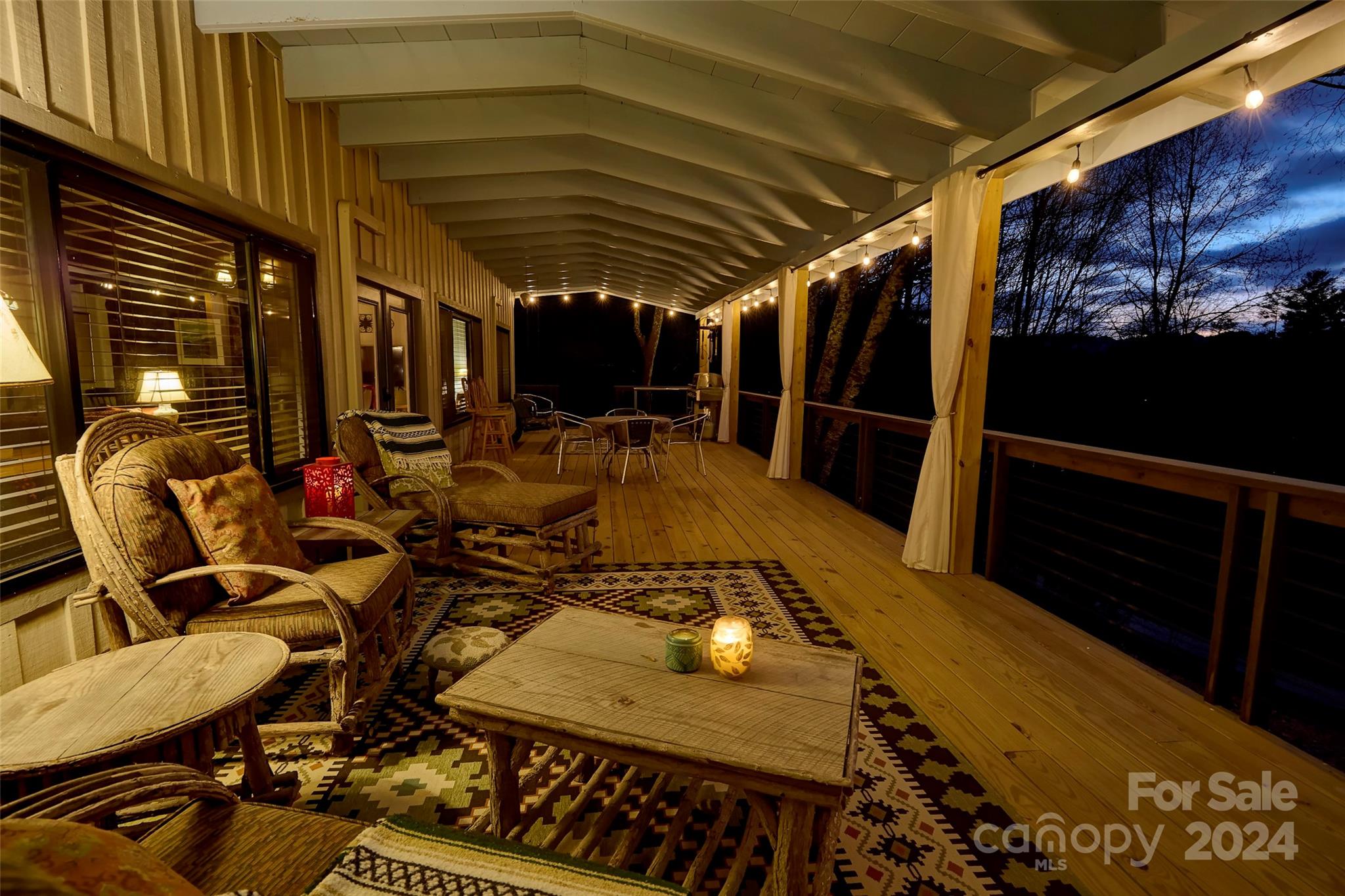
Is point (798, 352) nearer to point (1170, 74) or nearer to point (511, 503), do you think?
point (511, 503)

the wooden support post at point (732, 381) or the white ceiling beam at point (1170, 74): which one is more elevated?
the white ceiling beam at point (1170, 74)

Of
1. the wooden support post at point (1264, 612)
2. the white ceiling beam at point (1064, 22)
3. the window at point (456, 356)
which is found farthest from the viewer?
the window at point (456, 356)

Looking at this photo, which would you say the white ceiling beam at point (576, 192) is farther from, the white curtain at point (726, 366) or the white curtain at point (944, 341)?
the white curtain at point (726, 366)

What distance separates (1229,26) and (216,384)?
14.1ft

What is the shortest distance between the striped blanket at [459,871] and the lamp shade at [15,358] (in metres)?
1.39

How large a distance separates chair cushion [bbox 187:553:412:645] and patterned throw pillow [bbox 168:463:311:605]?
0.07 m

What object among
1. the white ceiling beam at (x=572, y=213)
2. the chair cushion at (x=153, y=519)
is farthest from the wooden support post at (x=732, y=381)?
the chair cushion at (x=153, y=519)

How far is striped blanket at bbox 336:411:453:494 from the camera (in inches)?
135

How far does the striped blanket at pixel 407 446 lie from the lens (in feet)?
11.3

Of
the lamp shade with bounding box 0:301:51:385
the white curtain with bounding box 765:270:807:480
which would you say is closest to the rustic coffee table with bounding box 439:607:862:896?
the lamp shade with bounding box 0:301:51:385

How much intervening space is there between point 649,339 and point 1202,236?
11.3 meters

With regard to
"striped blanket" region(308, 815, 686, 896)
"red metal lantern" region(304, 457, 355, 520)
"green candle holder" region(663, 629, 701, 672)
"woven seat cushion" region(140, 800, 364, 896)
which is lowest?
"woven seat cushion" region(140, 800, 364, 896)

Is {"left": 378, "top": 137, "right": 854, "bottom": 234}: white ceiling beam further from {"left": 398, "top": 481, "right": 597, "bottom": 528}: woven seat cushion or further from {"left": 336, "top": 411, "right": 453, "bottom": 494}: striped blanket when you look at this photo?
{"left": 398, "top": 481, "right": 597, "bottom": 528}: woven seat cushion

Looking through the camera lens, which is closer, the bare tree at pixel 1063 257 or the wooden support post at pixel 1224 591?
the wooden support post at pixel 1224 591
